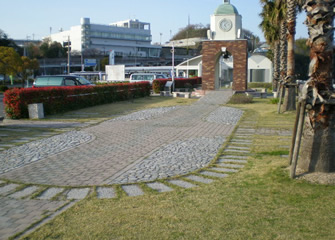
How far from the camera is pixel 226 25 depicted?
28.2 metres

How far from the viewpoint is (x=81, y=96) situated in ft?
65.2

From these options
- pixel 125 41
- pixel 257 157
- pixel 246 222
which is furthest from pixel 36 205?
pixel 125 41

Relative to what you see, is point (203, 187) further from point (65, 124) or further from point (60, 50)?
point (60, 50)

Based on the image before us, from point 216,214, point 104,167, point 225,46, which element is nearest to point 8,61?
point 225,46

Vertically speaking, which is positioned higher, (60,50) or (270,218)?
(60,50)

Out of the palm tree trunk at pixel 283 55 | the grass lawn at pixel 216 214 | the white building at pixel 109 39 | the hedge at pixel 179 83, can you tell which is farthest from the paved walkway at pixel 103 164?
→ the white building at pixel 109 39

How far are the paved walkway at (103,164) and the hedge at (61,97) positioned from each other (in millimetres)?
4206

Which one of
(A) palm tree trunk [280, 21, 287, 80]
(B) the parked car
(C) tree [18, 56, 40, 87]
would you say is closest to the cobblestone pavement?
(A) palm tree trunk [280, 21, 287, 80]

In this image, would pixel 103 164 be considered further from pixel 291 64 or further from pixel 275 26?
Result: pixel 275 26

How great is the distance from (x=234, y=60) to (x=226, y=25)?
105 inches

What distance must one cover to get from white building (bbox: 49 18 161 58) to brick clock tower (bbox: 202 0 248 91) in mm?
78651

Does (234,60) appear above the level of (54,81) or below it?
above

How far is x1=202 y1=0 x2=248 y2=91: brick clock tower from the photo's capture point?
2819 centimetres

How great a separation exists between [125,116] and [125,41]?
347ft
